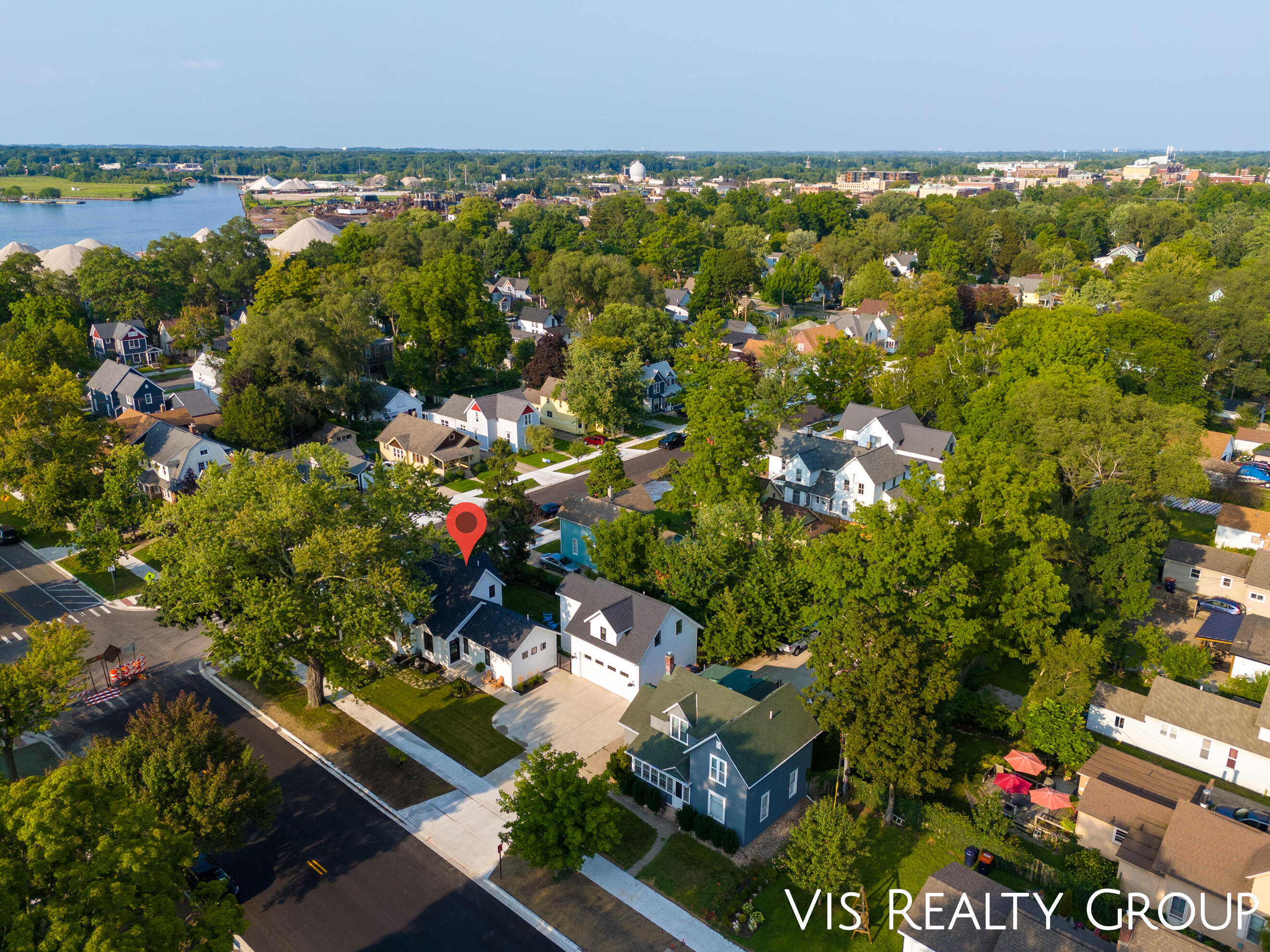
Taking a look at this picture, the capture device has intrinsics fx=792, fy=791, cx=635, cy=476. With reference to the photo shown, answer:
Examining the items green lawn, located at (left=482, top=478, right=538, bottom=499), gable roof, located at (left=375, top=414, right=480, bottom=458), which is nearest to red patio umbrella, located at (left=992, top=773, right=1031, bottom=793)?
green lawn, located at (left=482, top=478, right=538, bottom=499)

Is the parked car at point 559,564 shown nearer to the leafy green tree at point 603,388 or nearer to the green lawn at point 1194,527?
the leafy green tree at point 603,388

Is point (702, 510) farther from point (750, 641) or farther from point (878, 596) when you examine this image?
point (878, 596)

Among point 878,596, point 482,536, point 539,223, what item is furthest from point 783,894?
point 539,223

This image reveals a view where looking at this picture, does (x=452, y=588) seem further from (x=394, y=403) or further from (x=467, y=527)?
(x=394, y=403)

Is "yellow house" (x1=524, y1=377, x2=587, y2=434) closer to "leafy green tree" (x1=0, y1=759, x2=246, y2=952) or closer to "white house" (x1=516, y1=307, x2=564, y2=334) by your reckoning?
"white house" (x1=516, y1=307, x2=564, y2=334)

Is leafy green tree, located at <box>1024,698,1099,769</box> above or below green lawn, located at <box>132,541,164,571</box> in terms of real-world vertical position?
above
